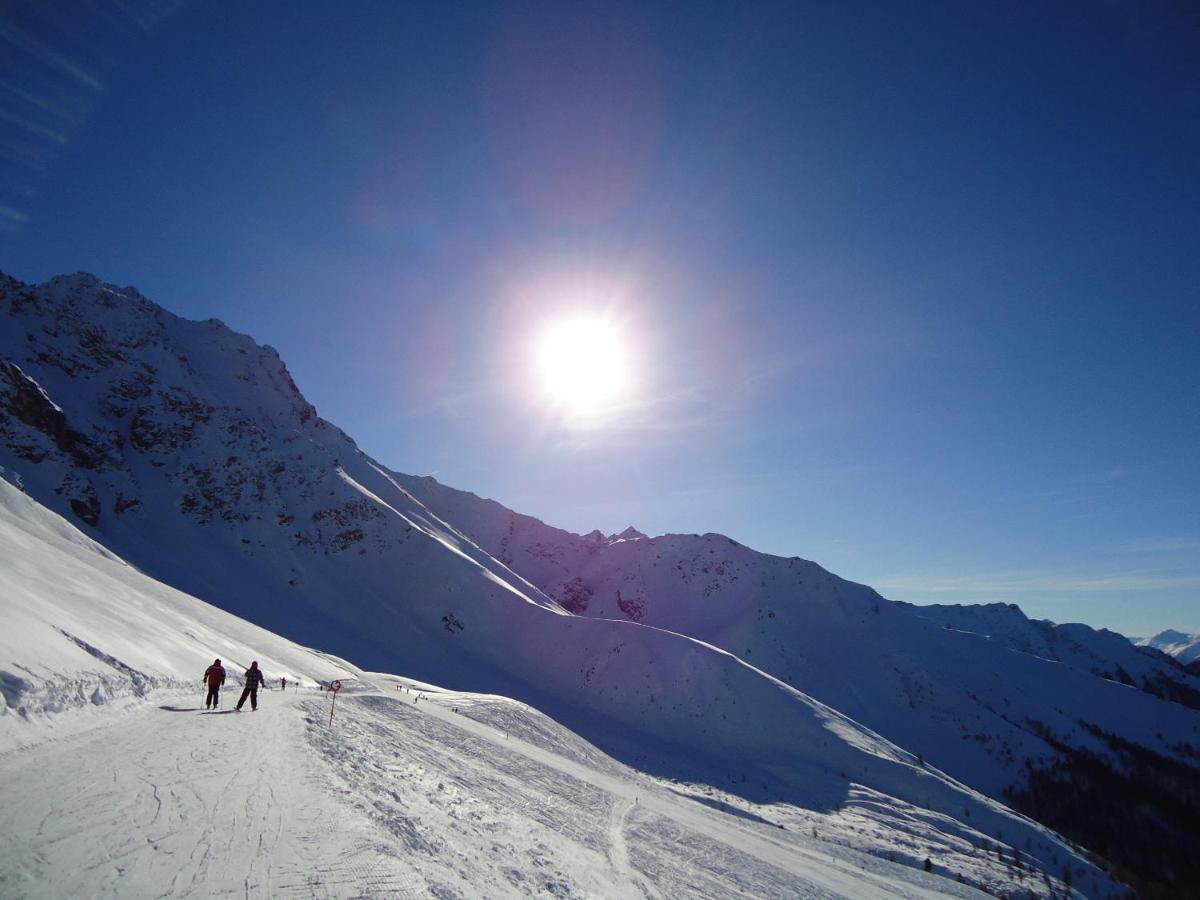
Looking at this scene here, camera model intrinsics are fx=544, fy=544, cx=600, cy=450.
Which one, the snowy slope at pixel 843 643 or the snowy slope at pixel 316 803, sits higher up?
the snowy slope at pixel 843 643

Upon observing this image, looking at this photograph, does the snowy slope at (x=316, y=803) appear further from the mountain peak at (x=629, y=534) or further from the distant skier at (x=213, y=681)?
the mountain peak at (x=629, y=534)

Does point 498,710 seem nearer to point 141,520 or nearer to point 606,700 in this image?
point 606,700

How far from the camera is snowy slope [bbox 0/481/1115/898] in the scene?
6.72 m

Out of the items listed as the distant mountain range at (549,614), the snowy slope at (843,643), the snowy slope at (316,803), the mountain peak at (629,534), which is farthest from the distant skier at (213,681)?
the mountain peak at (629,534)

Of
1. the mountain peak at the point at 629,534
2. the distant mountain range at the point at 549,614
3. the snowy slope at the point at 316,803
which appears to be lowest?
the snowy slope at the point at 316,803

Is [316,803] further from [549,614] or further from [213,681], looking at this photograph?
[549,614]

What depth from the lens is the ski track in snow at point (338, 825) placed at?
20.7ft

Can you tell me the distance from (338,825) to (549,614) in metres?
57.5

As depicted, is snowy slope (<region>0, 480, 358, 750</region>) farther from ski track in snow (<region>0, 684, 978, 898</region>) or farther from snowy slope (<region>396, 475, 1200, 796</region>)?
snowy slope (<region>396, 475, 1200, 796</region>)

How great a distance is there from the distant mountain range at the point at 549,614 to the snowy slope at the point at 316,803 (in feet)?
42.0

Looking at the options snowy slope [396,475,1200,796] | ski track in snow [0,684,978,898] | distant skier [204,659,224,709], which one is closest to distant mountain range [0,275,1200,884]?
snowy slope [396,475,1200,796]

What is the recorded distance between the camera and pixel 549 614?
64125 millimetres

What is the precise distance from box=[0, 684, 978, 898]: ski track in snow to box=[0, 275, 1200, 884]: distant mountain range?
21.0 metres

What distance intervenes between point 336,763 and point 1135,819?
89.7m
